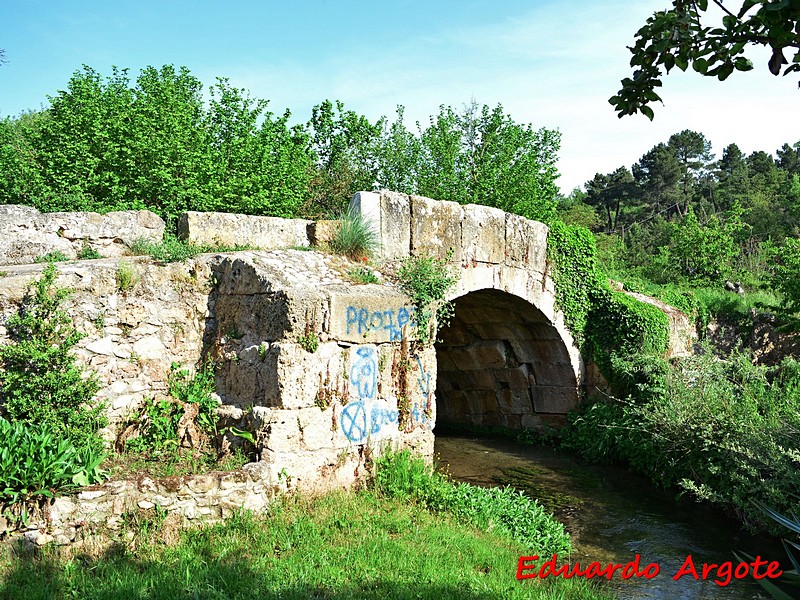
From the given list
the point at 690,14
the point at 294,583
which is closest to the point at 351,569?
the point at 294,583

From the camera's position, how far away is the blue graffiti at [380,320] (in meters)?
6.29

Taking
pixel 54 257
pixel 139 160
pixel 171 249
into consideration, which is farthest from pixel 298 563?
pixel 139 160

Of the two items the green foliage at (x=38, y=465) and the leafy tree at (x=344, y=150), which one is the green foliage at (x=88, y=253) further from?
the leafy tree at (x=344, y=150)

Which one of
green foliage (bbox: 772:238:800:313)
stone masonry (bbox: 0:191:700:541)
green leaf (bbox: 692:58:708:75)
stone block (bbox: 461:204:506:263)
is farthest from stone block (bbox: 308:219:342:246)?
green foliage (bbox: 772:238:800:313)

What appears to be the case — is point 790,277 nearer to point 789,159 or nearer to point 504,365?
point 504,365

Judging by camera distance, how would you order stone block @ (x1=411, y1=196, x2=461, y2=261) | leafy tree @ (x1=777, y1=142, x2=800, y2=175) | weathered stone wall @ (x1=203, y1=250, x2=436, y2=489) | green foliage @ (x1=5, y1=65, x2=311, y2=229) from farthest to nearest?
leafy tree @ (x1=777, y1=142, x2=800, y2=175) < green foliage @ (x1=5, y1=65, x2=311, y2=229) < stone block @ (x1=411, y1=196, x2=461, y2=261) < weathered stone wall @ (x1=203, y1=250, x2=436, y2=489)

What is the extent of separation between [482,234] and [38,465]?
6169 mm

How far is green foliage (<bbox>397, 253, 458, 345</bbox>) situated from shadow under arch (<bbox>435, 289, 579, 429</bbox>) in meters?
2.89

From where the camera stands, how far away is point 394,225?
7.91m

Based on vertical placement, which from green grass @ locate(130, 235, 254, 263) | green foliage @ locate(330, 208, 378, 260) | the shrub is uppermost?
green foliage @ locate(330, 208, 378, 260)

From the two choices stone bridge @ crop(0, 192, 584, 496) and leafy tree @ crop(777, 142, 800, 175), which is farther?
leafy tree @ crop(777, 142, 800, 175)

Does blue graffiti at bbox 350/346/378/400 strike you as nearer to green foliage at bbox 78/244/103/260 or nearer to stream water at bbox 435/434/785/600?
stream water at bbox 435/434/785/600

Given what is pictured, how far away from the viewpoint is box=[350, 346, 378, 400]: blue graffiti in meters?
6.32

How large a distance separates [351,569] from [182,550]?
1120 millimetres
